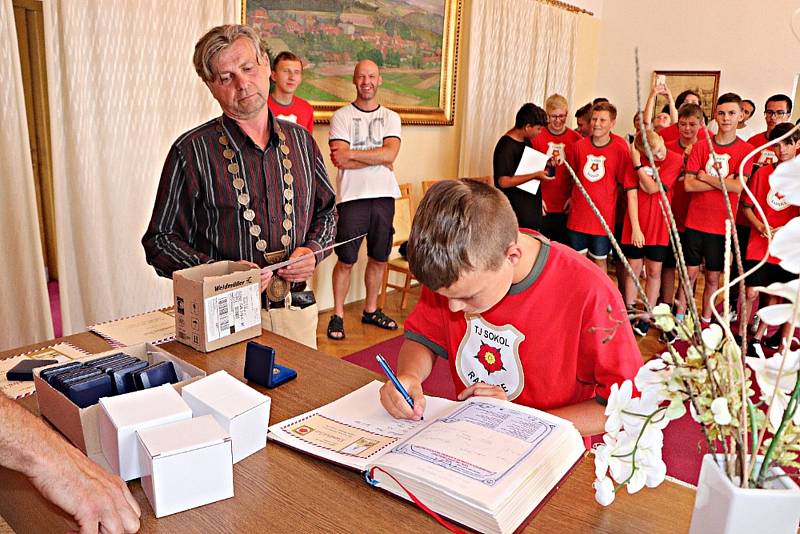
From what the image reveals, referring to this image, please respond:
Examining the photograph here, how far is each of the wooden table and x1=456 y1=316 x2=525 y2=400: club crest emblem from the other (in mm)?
309

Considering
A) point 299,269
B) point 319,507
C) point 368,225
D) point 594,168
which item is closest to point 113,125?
point 368,225

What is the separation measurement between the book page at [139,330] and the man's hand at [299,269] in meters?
0.37

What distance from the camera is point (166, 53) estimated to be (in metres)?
3.60

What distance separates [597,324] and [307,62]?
3.62 metres

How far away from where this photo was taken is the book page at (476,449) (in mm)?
1021

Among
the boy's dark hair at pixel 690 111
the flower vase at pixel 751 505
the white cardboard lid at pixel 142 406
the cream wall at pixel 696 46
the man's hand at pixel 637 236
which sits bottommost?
the man's hand at pixel 637 236

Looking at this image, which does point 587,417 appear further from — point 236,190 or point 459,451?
point 236,190

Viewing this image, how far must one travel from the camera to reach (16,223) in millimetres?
3199

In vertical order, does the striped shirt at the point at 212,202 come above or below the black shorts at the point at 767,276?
above

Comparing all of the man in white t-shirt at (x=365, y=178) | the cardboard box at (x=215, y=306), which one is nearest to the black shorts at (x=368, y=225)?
the man in white t-shirt at (x=365, y=178)

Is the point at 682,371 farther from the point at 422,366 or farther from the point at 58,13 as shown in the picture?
the point at 58,13

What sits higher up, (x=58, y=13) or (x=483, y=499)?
(x=58, y=13)

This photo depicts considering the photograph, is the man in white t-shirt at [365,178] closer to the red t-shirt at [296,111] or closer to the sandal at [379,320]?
the sandal at [379,320]

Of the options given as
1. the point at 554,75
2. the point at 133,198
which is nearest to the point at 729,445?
the point at 133,198
